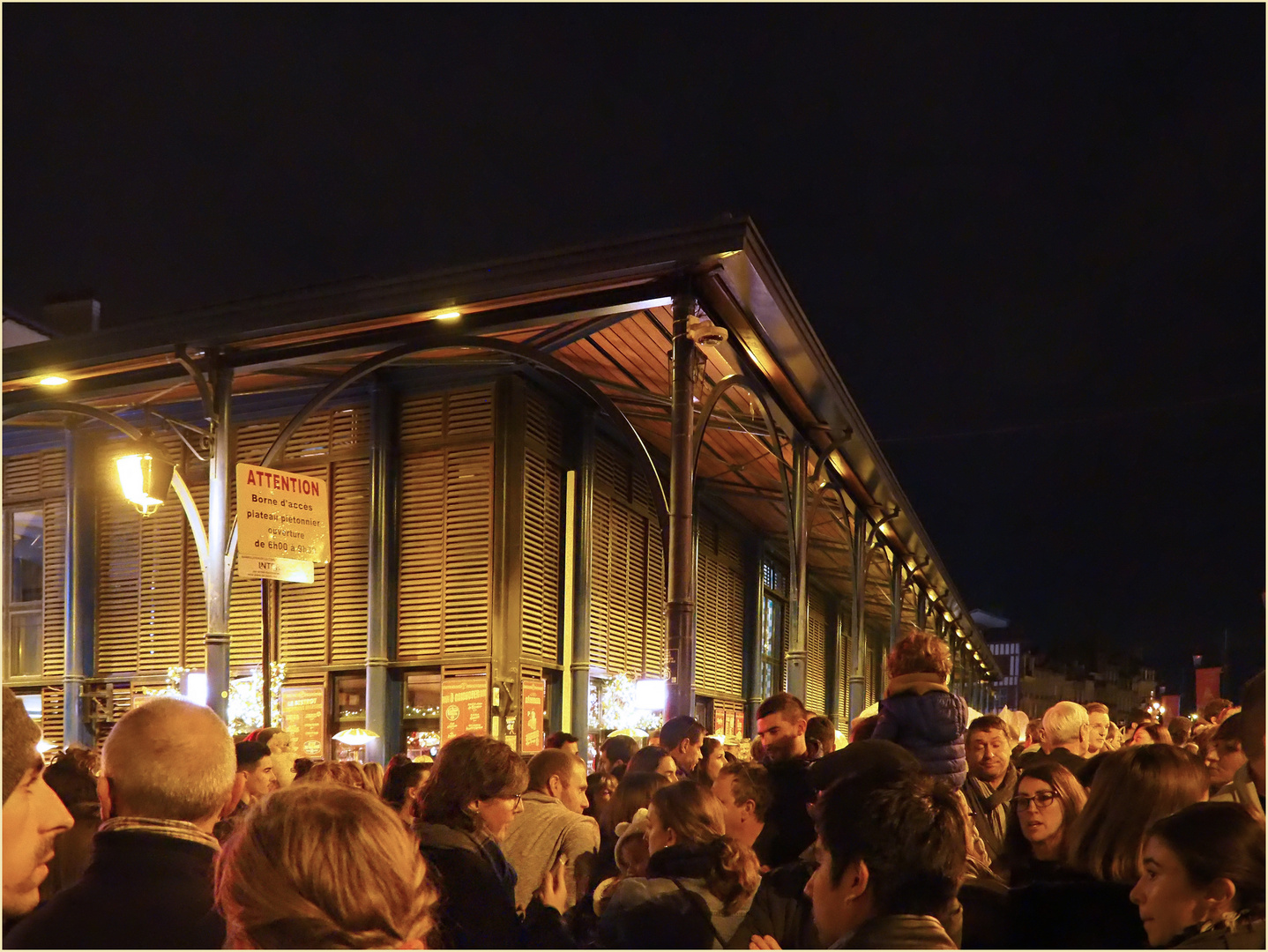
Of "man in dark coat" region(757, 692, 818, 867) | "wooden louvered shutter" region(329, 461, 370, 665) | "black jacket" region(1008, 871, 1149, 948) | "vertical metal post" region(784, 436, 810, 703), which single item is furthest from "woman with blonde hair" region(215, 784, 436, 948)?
"wooden louvered shutter" region(329, 461, 370, 665)

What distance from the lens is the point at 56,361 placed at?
11.7m

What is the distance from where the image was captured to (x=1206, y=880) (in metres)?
3.12

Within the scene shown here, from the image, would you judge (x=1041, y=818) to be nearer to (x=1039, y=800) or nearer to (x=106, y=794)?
(x=1039, y=800)

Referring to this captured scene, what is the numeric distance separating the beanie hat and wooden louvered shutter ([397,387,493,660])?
497 inches

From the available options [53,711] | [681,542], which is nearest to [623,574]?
[53,711]

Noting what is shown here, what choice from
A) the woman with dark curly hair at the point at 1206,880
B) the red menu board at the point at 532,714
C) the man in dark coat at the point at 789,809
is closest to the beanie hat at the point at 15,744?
the woman with dark curly hair at the point at 1206,880

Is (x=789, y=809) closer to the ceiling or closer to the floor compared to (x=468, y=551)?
closer to the floor

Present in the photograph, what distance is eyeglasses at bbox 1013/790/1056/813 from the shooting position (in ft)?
16.1

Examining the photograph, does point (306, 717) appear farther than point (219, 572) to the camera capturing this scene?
Yes

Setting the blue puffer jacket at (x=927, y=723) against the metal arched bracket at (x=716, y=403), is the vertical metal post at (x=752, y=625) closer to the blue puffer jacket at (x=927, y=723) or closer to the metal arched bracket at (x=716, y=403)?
the metal arched bracket at (x=716, y=403)

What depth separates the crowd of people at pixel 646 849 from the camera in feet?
7.85

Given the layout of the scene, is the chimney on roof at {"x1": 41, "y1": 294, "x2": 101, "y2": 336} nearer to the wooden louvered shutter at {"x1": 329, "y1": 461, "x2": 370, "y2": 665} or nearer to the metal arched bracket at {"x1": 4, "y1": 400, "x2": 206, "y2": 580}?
the wooden louvered shutter at {"x1": 329, "y1": 461, "x2": 370, "y2": 665}

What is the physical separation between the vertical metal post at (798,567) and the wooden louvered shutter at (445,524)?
3867mm

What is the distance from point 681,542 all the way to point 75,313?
1386cm
